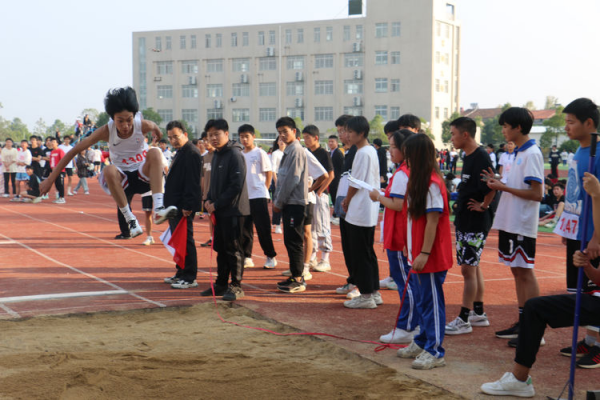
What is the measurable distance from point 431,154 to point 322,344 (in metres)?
1.90

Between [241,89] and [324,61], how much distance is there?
11579mm

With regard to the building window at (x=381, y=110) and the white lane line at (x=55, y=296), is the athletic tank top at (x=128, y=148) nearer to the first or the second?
the white lane line at (x=55, y=296)

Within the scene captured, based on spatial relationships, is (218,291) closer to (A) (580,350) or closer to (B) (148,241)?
(A) (580,350)

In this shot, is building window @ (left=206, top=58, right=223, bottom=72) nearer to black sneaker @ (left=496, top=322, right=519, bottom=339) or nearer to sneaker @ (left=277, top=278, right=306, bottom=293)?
sneaker @ (left=277, top=278, right=306, bottom=293)

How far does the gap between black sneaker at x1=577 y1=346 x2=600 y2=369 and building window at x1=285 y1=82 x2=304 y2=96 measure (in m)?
74.7

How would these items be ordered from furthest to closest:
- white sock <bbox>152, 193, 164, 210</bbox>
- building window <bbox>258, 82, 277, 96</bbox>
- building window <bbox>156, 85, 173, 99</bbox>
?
building window <bbox>156, 85, 173, 99</bbox>, building window <bbox>258, 82, 277, 96</bbox>, white sock <bbox>152, 193, 164, 210</bbox>

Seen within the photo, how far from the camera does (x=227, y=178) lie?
7266mm

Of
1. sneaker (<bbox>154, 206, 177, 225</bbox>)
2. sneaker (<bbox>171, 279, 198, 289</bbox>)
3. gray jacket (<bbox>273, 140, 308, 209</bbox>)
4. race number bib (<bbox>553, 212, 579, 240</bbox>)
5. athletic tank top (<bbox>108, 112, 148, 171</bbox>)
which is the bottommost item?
sneaker (<bbox>171, 279, 198, 289</bbox>)

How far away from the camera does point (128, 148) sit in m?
7.35

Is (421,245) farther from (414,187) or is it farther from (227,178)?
(227,178)

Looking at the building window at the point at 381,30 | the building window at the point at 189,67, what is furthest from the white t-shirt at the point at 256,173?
the building window at the point at 189,67

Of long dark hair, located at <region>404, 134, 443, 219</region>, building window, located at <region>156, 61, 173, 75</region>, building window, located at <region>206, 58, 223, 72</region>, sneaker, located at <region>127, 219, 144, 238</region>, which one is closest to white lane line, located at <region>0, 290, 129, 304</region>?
sneaker, located at <region>127, 219, 144, 238</region>

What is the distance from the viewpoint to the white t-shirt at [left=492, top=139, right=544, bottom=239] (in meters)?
5.39

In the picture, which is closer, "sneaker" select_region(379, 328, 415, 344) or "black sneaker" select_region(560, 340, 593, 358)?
"black sneaker" select_region(560, 340, 593, 358)
